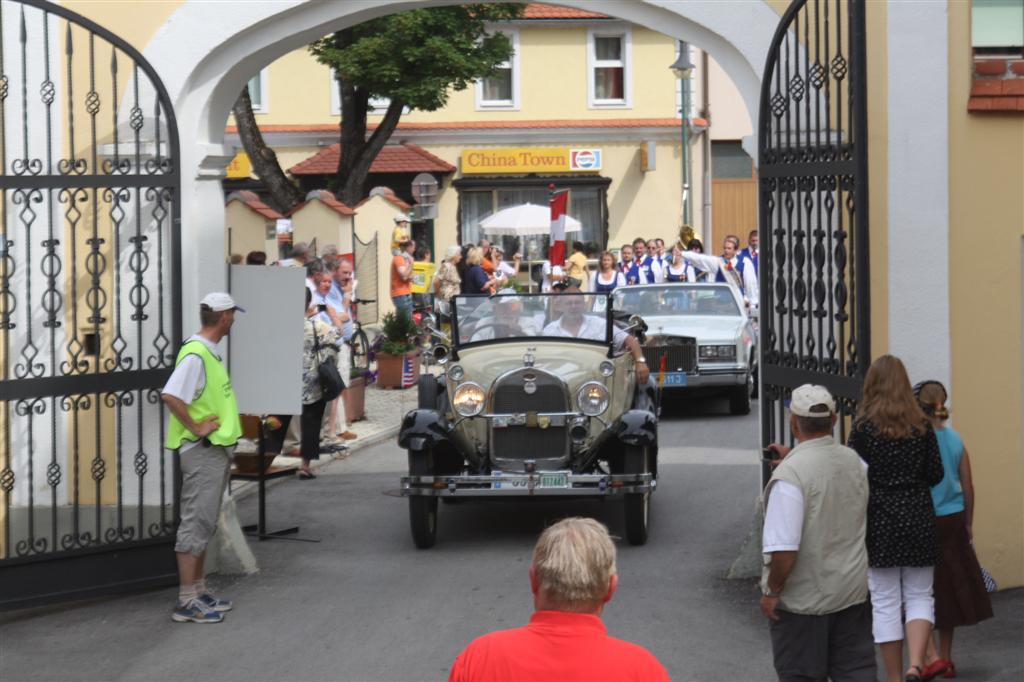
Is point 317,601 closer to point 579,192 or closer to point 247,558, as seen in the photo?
point 247,558

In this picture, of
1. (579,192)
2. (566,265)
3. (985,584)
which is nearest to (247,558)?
(985,584)

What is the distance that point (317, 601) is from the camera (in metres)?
9.67

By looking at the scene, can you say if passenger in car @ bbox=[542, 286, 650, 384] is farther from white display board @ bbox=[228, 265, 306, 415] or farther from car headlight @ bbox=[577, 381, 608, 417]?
white display board @ bbox=[228, 265, 306, 415]

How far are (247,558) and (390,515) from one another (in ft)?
7.82

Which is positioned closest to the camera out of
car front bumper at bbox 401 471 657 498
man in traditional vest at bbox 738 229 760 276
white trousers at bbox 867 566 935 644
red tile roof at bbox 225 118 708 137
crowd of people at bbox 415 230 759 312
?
white trousers at bbox 867 566 935 644

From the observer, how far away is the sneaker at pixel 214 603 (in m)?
9.20

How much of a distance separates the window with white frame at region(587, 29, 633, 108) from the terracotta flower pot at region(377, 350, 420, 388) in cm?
2112

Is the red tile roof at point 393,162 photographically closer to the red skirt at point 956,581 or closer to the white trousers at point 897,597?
the red skirt at point 956,581

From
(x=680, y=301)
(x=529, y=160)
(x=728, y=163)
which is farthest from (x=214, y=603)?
(x=728, y=163)

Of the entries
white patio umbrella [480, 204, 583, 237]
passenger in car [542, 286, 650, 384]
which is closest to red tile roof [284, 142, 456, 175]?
white patio umbrella [480, 204, 583, 237]

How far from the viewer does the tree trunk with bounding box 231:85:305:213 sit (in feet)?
88.1

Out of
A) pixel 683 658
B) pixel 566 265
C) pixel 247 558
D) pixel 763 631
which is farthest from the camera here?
pixel 566 265

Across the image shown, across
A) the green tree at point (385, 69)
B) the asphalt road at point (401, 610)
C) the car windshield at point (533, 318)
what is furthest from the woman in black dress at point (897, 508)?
the green tree at point (385, 69)

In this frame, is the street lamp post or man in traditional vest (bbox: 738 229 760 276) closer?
man in traditional vest (bbox: 738 229 760 276)
